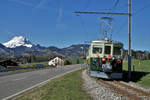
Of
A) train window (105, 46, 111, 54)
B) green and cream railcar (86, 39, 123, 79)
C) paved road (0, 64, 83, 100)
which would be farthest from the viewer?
train window (105, 46, 111, 54)

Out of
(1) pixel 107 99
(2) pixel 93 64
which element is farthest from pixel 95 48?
(1) pixel 107 99

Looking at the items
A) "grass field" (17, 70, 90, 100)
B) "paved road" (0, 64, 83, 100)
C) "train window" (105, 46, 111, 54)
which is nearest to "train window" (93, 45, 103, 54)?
"train window" (105, 46, 111, 54)

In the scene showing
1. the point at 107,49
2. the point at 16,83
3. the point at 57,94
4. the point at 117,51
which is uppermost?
the point at 107,49

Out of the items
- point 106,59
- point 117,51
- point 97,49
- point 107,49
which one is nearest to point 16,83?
point 97,49

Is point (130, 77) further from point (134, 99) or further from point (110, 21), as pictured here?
point (134, 99)

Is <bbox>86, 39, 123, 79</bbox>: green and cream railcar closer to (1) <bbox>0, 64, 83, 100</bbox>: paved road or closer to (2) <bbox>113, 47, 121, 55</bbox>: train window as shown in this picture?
(2) <bbox>113, 47, 121, 55</bbox>: train window

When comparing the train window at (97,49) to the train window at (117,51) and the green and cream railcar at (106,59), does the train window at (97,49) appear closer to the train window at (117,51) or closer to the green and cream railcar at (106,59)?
the green and cream railcar at (106,59)

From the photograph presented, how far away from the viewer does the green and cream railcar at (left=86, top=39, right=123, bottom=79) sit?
14760mm

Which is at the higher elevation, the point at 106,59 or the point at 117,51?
the point at 117,51

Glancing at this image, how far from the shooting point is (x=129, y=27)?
16.2 meters

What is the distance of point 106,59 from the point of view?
1511 centimetres

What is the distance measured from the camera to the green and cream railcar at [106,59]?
581 inches

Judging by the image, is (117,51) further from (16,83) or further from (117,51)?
(16,83)

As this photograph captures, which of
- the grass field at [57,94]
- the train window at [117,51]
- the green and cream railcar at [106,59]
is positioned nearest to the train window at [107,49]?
the green and cream railcar at [106,59]
